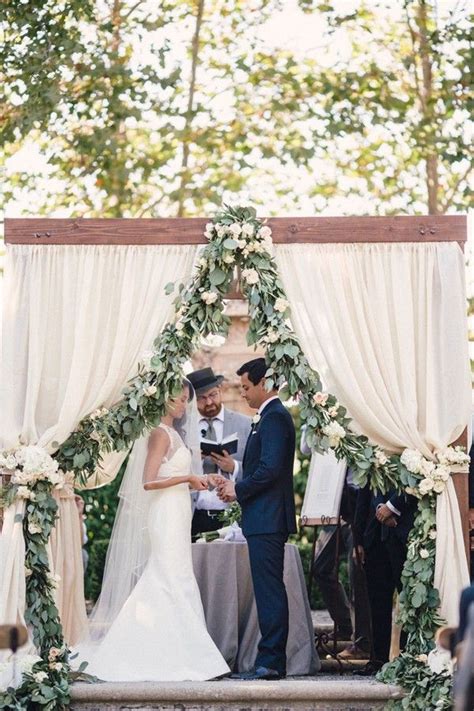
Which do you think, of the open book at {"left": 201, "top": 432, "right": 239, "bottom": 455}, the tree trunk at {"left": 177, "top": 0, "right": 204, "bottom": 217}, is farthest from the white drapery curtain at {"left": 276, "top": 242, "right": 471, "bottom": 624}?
the tree trunk at {"left": 177, "top": 0, "right": 204, "bottom": 217}

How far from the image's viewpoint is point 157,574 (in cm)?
810

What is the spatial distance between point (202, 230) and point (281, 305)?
706 mm

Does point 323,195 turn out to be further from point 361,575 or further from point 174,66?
point 361,575

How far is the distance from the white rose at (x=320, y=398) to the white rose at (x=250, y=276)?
2.43 feet

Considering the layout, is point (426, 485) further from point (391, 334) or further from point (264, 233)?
point (264, 233)

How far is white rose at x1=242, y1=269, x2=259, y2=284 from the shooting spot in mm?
7594

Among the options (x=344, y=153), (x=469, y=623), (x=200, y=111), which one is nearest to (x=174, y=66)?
(x=200, y=111)

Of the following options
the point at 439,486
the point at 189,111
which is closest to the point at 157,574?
the point at 439,486

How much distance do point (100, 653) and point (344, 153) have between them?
357 inches

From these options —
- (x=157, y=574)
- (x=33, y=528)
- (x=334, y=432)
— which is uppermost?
(x=334, y=432)

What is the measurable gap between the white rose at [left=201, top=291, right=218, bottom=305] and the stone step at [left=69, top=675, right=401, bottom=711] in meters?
2.16

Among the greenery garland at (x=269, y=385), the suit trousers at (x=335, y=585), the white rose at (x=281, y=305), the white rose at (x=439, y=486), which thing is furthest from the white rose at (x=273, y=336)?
the suit trousers at (x=335, y=585)

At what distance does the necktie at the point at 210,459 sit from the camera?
30.5ft

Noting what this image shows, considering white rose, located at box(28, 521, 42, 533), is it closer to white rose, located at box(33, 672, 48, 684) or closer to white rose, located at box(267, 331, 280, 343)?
white rose, located at box(33, 672, 48, 684)
